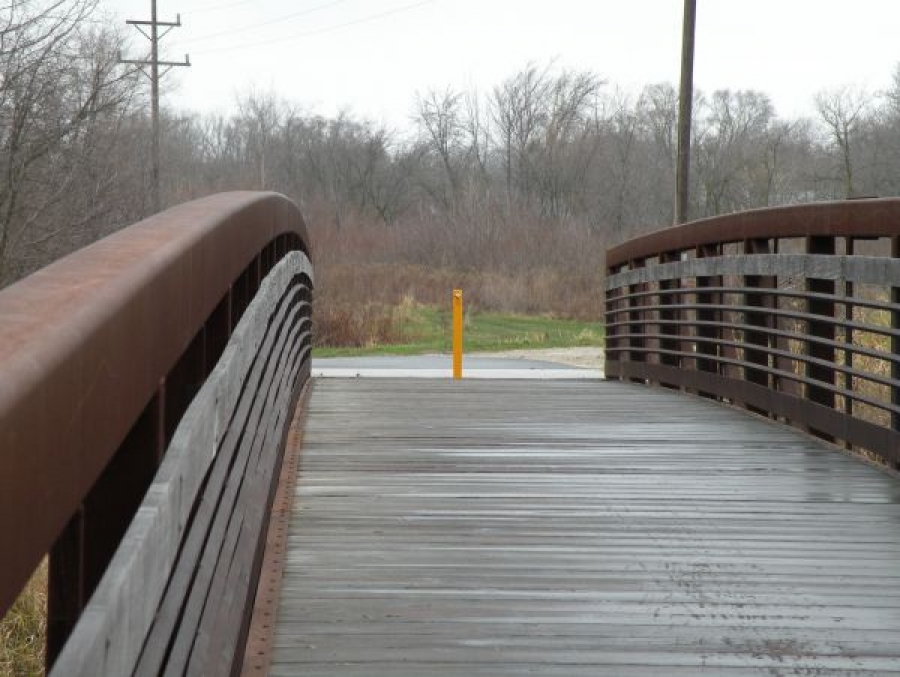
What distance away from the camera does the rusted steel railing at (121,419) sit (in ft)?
5.22

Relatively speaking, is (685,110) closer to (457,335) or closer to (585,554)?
(457,335)

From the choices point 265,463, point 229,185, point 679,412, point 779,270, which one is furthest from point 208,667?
point 229,185

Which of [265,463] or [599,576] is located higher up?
[265,463]

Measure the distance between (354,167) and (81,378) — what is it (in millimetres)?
78498

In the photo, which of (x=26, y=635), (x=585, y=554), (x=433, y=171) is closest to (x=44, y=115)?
(x=26, y=635)

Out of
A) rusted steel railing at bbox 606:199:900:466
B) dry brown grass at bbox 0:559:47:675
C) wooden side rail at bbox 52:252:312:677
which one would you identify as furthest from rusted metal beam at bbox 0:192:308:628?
dry brown grass at bbox 0:559:47:675

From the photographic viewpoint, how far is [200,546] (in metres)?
2.93

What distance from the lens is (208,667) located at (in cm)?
299

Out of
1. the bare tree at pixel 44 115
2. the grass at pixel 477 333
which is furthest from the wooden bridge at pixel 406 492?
the grass at pixel 477 333

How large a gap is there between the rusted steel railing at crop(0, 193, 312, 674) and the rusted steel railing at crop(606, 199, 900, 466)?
3657 mm

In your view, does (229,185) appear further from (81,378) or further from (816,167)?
(81,378)

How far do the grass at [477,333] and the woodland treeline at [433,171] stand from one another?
1.84 meters

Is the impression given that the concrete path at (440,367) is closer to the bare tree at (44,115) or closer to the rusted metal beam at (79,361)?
the bare tree at (44,115)

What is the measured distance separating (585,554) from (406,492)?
1.30m
